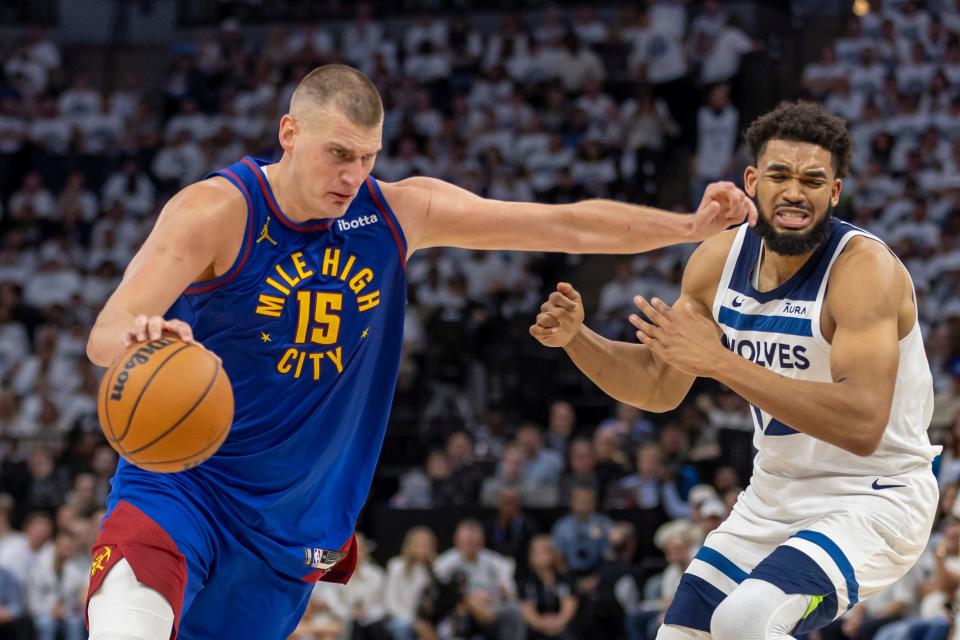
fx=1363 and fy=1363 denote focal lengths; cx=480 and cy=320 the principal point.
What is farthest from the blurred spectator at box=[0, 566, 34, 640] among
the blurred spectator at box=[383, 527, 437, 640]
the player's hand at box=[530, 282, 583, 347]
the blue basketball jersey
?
the player's hand at box=[530, 282, 583, 347]

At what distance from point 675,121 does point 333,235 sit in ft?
45.2

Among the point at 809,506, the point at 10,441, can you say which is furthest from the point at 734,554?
the point at 10,441

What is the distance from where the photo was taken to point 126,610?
4.46 m

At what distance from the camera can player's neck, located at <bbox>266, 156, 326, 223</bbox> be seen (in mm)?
5035

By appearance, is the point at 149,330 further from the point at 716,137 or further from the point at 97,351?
the point at 716,137

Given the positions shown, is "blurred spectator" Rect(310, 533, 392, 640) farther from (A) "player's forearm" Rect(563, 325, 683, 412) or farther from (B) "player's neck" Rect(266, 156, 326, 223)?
(B) "player's neck" Rect(266, 156, 326, 223)

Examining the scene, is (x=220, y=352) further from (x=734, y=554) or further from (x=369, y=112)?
(x=734, y=554)

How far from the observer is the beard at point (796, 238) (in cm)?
533

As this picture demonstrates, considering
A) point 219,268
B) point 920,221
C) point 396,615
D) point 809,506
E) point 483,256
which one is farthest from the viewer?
point 483,256

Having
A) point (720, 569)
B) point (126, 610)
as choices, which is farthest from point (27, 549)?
point (720, 569)

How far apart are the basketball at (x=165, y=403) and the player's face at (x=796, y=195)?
7.50 ft

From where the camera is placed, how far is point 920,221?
1471cm

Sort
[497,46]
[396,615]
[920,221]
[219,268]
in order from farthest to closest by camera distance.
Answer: [497,46] → [920,221] → [396,615] → [219,268]

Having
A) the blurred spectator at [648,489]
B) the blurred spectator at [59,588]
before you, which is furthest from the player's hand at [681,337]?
the blurred spectator at [59,588]
